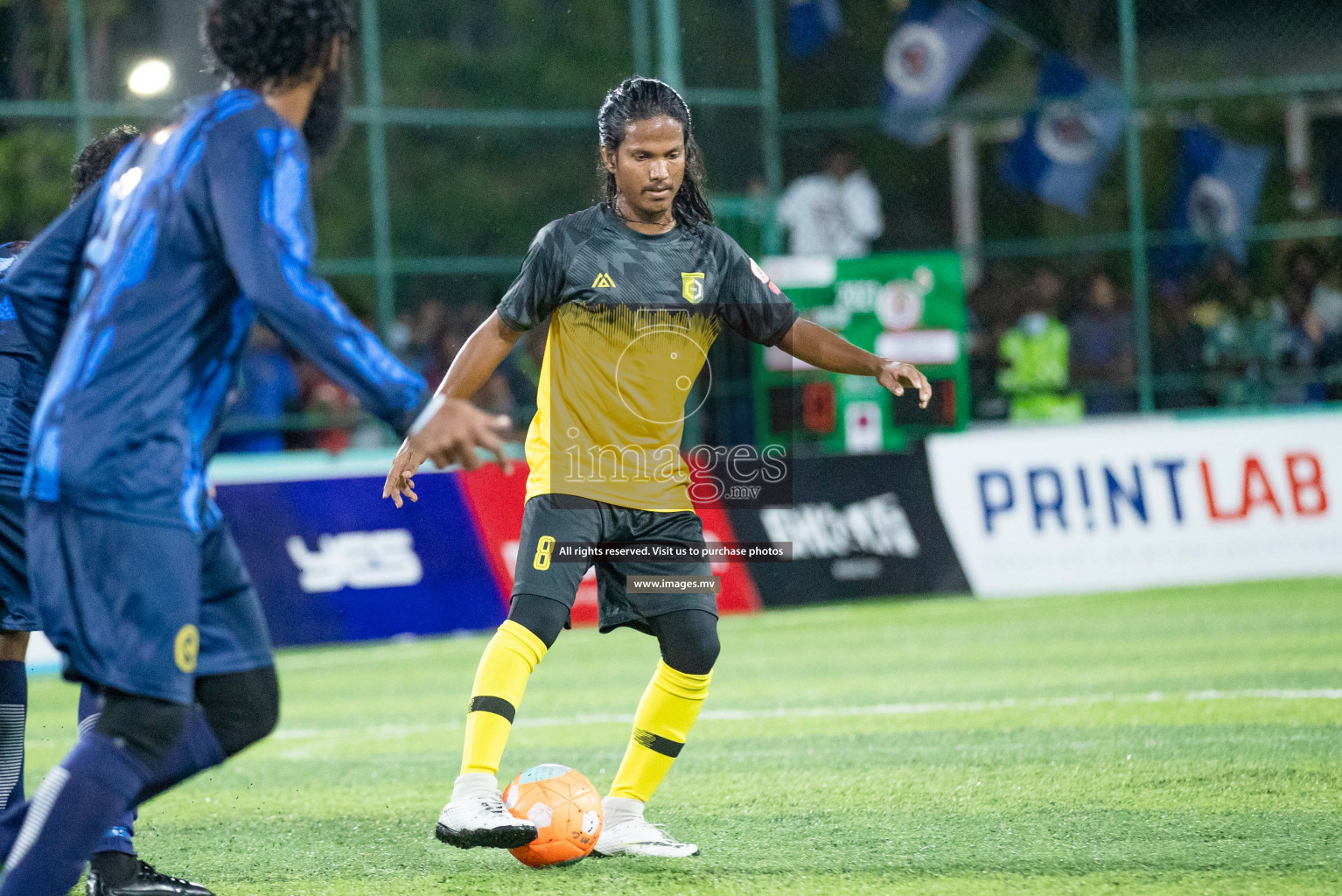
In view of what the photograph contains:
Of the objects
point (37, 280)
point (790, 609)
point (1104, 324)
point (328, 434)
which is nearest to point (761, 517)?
point (790, 609)

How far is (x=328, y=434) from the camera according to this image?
44.4 feet

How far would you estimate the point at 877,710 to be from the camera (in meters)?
7.71

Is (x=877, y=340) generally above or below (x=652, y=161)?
below

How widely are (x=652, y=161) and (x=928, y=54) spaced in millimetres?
14391

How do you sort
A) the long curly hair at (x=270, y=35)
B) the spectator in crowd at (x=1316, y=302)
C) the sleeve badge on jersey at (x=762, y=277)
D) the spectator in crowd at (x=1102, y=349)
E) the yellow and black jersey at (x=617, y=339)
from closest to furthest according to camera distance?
the long curly hair at (x=270, y=35), the yellow and black jersey at (x=617, y=339), the sleeve badge on jersey at (x=762, y=277), the spectator in crowd at (x=1316, y=302), the spectator in crowd at (x=1102, y=349)

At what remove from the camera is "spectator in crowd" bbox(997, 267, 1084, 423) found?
15.2 m

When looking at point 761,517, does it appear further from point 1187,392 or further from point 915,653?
point 1187,392

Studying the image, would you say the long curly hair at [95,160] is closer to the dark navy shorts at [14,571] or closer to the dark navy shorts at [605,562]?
the dark navy shorts at [14,571]

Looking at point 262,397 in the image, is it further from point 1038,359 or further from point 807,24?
point 807,24

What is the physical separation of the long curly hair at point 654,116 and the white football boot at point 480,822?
1.85 m

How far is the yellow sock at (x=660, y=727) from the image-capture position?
4.91 m

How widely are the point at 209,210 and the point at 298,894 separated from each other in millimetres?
2033

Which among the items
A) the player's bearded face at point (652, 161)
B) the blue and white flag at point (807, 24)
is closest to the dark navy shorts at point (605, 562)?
the player's bearded face at point (652, 161)

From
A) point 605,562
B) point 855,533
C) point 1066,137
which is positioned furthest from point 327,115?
point 1066,137
